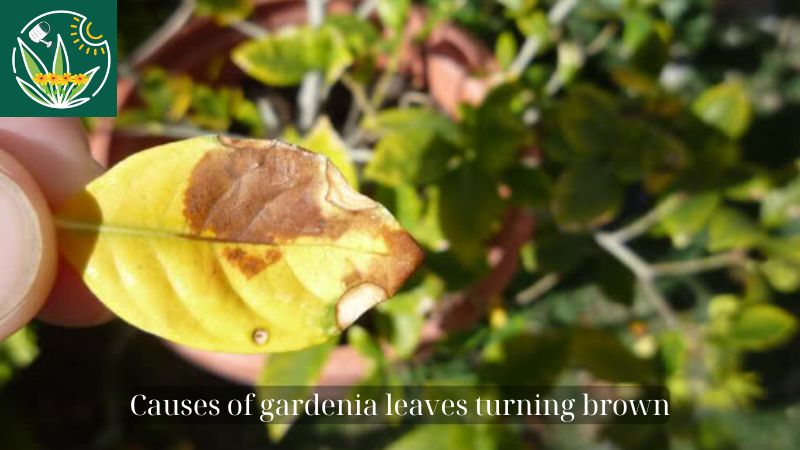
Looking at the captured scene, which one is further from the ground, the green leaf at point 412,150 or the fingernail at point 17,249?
the fingernail at point 17,249

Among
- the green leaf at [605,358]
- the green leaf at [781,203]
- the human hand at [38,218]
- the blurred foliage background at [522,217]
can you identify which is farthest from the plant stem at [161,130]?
the green leaf at [781,203]

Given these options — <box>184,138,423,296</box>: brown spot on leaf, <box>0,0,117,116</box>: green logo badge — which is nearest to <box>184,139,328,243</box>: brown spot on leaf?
<box>184,138,423,296</box>: brown spot on leaf

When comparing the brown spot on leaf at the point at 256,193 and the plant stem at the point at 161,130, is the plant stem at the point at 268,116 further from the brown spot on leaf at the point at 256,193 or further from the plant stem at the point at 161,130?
the brown spot on leaf at the point at 256,193

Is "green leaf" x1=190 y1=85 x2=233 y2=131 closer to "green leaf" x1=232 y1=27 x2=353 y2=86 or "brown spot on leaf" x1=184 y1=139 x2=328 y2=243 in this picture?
"green leaf" x1=232 y1=27 x2=353 y2=86

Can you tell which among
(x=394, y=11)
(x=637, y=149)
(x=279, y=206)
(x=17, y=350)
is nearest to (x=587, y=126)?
(x=637, y=149)

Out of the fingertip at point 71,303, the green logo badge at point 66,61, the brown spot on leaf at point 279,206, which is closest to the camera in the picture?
the brown spot on leaf at point 279,206

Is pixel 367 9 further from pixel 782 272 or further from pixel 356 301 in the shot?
pixel 356 301

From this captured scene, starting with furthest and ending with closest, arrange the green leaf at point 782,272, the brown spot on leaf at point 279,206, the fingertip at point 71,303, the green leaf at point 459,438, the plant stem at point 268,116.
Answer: the plant stem at point 268,116 < the green leaf at point 782,272 < the green leaf at point 459,438 < the fingertip at point 71,303 < the brown spot on leaf at point 279,206

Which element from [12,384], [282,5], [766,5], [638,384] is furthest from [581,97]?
[12,384]
